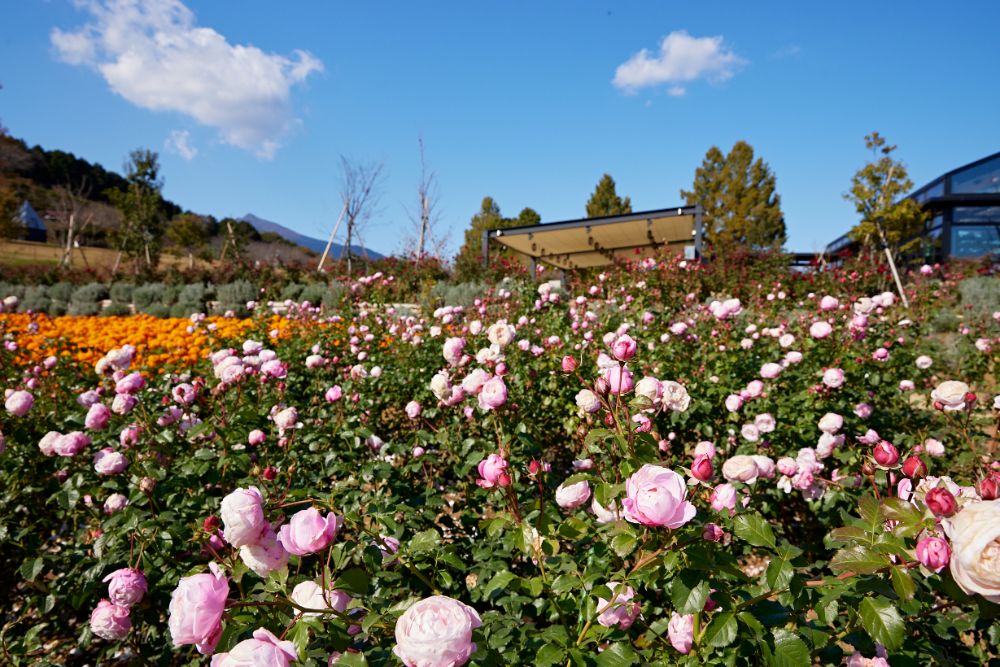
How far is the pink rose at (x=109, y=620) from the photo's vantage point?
0.99 m

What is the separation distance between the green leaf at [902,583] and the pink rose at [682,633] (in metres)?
0.34

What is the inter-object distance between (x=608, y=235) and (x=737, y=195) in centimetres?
1835

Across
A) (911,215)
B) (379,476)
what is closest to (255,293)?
(379,476)

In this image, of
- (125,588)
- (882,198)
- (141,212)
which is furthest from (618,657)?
(141,212)

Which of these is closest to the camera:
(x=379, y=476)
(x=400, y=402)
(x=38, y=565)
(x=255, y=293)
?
(x=38, y=565)

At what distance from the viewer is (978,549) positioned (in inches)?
21.1

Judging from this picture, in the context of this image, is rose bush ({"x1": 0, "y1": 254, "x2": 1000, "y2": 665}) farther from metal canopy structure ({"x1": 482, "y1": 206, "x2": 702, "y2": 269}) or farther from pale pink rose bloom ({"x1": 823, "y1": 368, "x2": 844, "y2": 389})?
metal canopy structure ({"x1": 482, "y1": 206, "x2": 702, "y2": 269})

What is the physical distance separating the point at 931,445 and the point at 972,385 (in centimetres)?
309

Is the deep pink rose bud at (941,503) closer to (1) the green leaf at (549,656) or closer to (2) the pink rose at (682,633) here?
(2) the pink rose at (682,633)

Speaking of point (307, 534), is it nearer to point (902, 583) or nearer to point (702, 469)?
point (702, 469)

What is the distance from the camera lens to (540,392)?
2.51 meters

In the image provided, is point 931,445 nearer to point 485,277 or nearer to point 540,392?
point 540,392

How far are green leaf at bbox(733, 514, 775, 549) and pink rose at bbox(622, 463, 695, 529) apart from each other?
189 millimetres

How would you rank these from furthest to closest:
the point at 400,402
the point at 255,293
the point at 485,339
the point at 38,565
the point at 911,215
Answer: the point at 911,215 < the point at 255,293 < the point at 485,339 < the point at 400,402 < the point at 38,565
